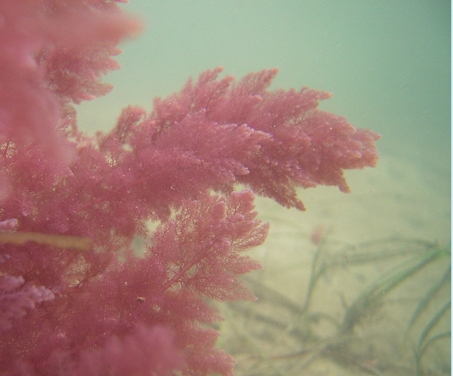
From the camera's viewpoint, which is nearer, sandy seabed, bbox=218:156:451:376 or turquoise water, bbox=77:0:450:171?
sandy seabed, bbox=218:156:451:376

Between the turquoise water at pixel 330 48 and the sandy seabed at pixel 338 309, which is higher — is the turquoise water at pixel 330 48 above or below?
above

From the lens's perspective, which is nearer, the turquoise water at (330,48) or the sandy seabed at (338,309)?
the sandy seabed at (338,309)

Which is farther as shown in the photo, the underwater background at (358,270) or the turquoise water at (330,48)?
the turquoise water at (330,48)

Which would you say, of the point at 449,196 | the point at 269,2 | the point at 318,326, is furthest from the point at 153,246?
the point at 269,2

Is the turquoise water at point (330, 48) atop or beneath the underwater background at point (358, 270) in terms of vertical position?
atop

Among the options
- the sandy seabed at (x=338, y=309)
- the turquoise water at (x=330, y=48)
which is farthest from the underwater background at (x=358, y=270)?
the turquoise water at (x=330, y=48)

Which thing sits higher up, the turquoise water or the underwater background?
the turquoise water

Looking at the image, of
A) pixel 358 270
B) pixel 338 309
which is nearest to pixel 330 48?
pixel 358 270

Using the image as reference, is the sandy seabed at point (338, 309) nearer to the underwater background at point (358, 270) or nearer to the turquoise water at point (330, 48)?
the underwater background at point (358, 270)

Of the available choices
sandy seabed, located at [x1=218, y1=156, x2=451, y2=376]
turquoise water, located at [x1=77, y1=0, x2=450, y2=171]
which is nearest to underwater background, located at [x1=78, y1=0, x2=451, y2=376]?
sandy seabed, located at [x1=218, y1=156, x2=451, y2=376]

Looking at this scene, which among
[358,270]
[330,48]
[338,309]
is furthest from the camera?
[330,48]

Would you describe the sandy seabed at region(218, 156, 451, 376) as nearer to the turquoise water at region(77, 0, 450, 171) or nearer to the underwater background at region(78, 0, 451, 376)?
the underwater background at region(78, 0, 451, 376)

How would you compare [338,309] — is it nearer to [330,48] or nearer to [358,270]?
[358,270]
